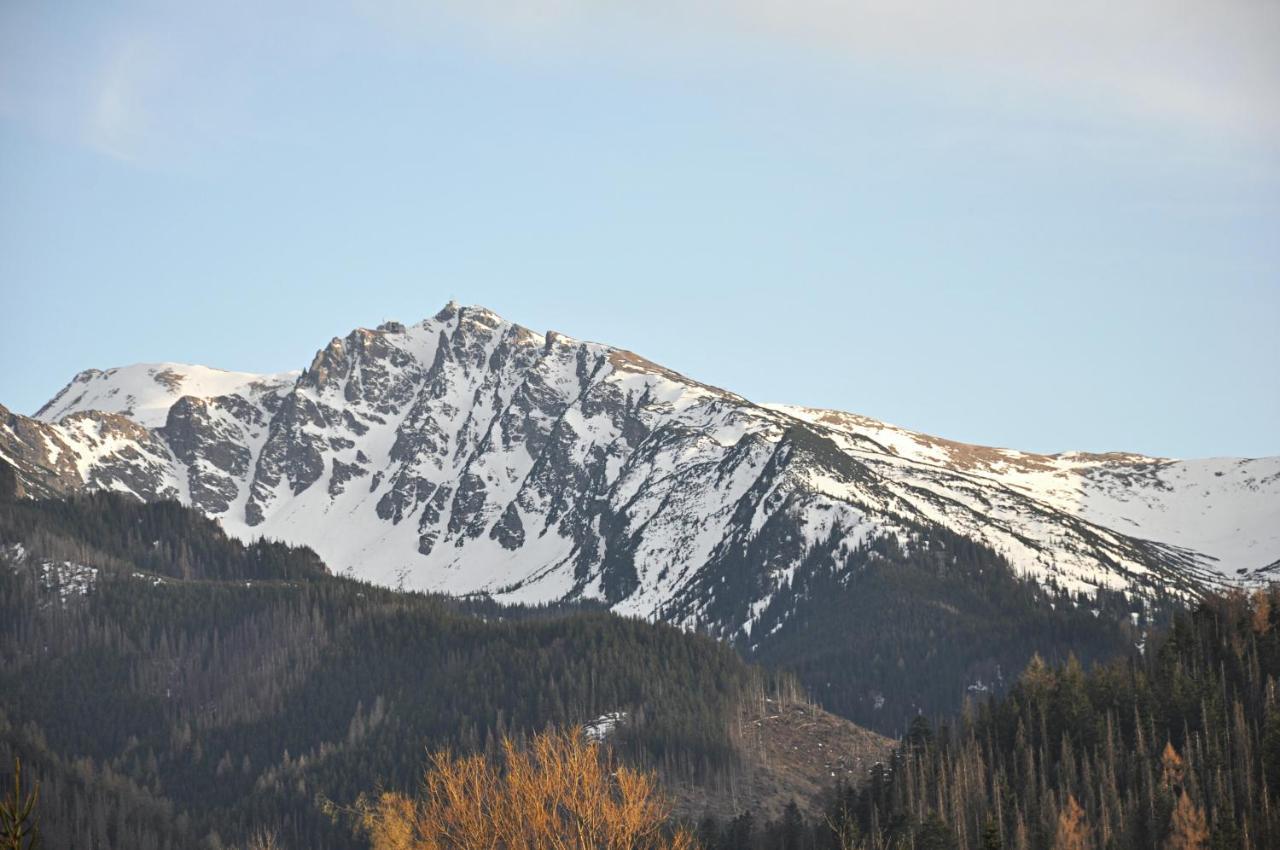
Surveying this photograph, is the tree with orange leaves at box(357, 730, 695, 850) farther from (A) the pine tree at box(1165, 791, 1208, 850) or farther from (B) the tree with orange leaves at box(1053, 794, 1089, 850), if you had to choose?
(B) the tree with orange leaves at box(1053, 794, 1089, 850)

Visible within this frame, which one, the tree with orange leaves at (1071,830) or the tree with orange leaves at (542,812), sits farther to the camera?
the tree with orange leaves at (1071,830)

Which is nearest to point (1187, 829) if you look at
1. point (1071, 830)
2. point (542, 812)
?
point (1071, 830)

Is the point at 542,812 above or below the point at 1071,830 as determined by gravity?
above

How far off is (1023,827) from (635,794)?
91.2 meters

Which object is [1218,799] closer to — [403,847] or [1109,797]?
[1109,797]

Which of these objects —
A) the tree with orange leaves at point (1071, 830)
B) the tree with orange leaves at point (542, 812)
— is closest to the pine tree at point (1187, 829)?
the tree with orange leaves at point (1071, 830)

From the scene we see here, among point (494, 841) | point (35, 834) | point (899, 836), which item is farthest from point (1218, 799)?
point (35, 834)

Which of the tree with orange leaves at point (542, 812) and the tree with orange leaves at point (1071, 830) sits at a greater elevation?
the tree with orange leaves at point (542, 812)

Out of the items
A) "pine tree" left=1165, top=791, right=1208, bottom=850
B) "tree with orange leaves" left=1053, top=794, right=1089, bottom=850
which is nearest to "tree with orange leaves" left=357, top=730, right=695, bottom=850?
"pine tree" left=1165, top=791, right=1208, bottom=850

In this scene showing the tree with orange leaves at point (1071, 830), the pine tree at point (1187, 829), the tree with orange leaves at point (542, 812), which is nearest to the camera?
the tree with orange leaves at point (542, 812)

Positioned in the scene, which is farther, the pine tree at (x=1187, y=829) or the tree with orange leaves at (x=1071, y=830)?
the tree with orange leaves at (x=1071, y=830)

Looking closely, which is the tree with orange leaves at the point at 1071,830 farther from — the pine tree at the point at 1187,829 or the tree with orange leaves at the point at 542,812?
the tree with orange leaves at the point at 542,812

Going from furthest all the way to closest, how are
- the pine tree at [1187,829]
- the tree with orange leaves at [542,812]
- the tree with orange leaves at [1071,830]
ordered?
the tree with orange leaves at [1071,830]
the pine tree at [1187,829]
the tree with orange leaves at [542,812]

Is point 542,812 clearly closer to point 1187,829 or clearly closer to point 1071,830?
point 1187,829
